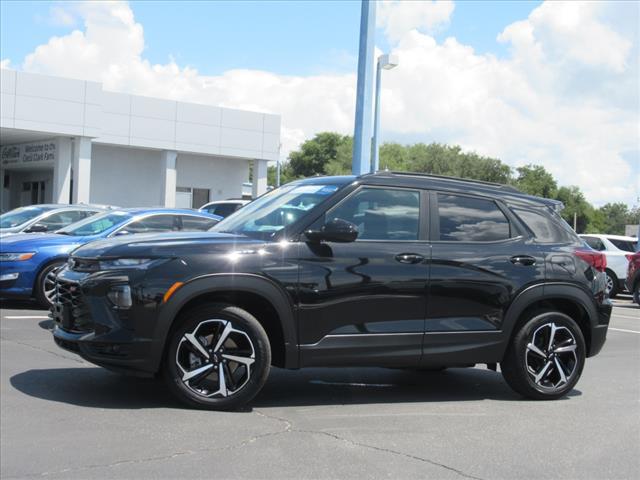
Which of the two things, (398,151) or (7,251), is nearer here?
(7,251)

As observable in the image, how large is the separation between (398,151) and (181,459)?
9421 centimetres

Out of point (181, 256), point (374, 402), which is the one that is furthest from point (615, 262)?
point (181, 256)

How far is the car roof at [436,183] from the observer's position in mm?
6383

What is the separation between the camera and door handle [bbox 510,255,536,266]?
657 cm

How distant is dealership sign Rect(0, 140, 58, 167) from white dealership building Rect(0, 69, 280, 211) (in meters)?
0.04

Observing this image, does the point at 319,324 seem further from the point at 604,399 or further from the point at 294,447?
the point at 604,399

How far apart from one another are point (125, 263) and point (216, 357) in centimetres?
92

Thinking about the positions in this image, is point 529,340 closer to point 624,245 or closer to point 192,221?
point 192,221

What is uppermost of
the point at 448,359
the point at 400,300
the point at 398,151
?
the point at 398,151

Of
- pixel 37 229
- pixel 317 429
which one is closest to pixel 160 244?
pixel 317 429

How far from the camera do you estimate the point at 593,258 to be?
7.01 meters

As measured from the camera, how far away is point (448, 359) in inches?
248

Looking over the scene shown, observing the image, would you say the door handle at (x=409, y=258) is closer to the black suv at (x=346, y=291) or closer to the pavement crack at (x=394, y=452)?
the black suv at (x=346, y=291)

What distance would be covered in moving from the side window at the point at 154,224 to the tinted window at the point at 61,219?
2.83 m
